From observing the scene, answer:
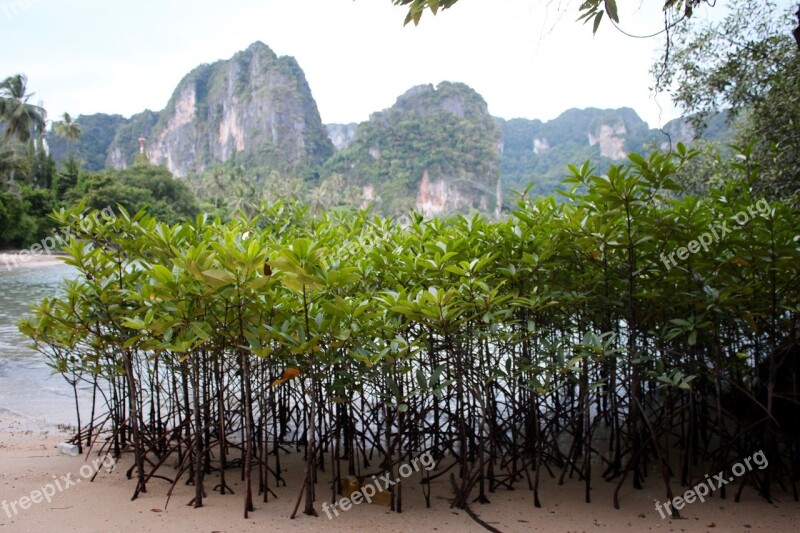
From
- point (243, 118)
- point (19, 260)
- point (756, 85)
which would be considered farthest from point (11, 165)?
point (243, 118)

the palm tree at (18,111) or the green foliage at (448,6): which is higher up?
the palm tree at (18,111)

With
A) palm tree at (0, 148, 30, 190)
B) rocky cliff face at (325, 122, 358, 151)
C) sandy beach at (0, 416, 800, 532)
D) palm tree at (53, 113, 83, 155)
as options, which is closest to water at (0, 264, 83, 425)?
sandy beach at (0, 416, 800, 532)

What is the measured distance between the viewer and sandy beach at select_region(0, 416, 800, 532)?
224 centimetres

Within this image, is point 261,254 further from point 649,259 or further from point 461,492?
point 649,259

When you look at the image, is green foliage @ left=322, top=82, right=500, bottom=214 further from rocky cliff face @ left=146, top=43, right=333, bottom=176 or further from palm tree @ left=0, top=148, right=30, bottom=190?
palm tree @ left=0, top=148, right=30, bottom=190

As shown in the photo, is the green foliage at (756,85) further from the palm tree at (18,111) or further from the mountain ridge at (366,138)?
the mountain ridge at (366,138)

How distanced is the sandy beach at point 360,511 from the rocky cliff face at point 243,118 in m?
90.7

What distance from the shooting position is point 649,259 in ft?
8.63

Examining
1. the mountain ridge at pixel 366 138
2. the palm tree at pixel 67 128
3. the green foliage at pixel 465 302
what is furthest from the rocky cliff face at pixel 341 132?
the green foliage at pixel 465 302

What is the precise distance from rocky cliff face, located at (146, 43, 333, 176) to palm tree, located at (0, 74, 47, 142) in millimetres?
48119

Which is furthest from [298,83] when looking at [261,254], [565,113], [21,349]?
[261,254]

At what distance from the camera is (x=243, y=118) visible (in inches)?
3947

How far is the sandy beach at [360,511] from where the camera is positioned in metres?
2.24

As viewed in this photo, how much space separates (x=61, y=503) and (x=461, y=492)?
63.5 inches
